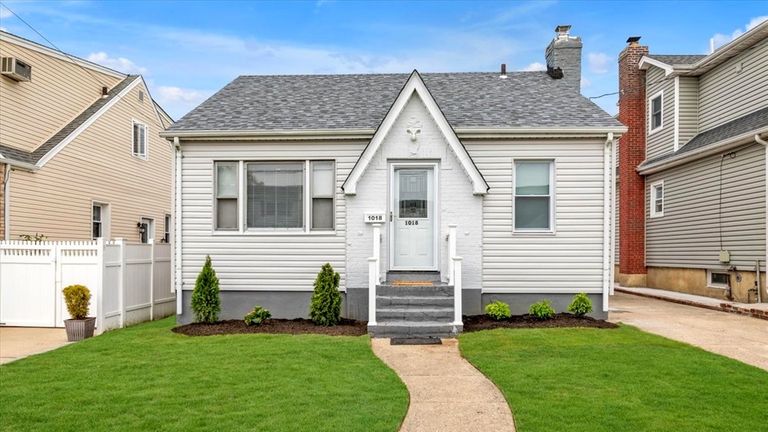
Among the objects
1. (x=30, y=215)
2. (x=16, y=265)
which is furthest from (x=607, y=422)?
(x=30, y=215)

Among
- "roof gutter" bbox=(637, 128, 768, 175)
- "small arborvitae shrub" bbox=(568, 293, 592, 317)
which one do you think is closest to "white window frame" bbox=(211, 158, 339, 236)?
"small arborvitae shrub" bbox=(568, 293, 592, 317)

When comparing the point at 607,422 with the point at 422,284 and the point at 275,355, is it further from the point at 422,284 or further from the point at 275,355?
the point at 422,284

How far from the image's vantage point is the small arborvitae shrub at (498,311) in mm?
10625

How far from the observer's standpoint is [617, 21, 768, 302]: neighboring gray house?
1466 centimetres

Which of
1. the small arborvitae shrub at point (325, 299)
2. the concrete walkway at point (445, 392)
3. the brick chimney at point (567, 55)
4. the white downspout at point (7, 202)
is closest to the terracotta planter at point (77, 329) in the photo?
the small arborvitae shrub at point (325, 299)

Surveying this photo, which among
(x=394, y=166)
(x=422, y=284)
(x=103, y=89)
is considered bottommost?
(x=422, y=284)

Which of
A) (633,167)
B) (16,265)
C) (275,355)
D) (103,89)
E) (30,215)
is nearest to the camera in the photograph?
(275,355)

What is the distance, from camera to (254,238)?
37.9ft

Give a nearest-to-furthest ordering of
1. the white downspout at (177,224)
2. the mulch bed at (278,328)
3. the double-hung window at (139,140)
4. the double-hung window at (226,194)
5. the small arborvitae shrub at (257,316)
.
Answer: the mulch bed at (278,328) → the small arborvitae shrub at (257,316) → the white downspout at (177,224) → the double-hung window at (226,194) → the double-hung window at (139,140)

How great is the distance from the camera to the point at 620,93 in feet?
71.0

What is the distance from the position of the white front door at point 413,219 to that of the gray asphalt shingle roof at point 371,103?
4.23 ft

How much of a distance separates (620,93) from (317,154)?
50.1 feet

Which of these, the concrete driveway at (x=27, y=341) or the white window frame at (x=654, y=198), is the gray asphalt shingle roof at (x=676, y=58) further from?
the concrete driveway at (x=27, y=341)

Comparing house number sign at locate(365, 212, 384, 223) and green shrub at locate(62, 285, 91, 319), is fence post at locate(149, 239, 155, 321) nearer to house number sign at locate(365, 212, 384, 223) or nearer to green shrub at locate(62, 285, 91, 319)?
green shrub at locate(62, 285, 91, 319)
